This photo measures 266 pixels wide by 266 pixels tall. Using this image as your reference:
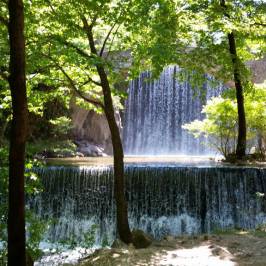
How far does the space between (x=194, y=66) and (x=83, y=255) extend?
16.0ft

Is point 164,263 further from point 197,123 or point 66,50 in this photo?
point 197,123

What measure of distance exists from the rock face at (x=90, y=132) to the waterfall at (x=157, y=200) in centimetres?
1147

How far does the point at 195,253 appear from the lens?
7.83 meters

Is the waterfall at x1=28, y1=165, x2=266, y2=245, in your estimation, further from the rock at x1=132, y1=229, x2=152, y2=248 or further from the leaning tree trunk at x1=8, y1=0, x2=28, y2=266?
the leaning tree trunk at x1=8, y1=0, x2=28, y2=266

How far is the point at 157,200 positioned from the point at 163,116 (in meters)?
18.4

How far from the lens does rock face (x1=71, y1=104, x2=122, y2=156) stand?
2575 cm

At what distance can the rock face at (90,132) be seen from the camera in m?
25.8

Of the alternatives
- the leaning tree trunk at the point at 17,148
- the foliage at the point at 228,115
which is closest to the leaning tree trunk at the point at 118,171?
the leaning tree trunk at the point at 17,148

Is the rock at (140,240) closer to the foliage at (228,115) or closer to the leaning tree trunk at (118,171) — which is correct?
the leaning tree trunk at (118,171)

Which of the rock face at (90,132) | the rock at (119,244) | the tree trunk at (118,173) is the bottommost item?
the rock at (119,244)

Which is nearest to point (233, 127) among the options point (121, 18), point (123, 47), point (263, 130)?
point (263, 130)

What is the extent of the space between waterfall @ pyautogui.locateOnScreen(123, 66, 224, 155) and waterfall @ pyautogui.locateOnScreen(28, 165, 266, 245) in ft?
53.2

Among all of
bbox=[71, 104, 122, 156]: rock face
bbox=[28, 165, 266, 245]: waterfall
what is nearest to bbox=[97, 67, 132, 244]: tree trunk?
bbox=[28, 165, 266, 245]: waterfall

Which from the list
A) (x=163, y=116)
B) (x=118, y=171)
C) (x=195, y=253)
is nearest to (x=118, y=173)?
(x=118, y=171)
